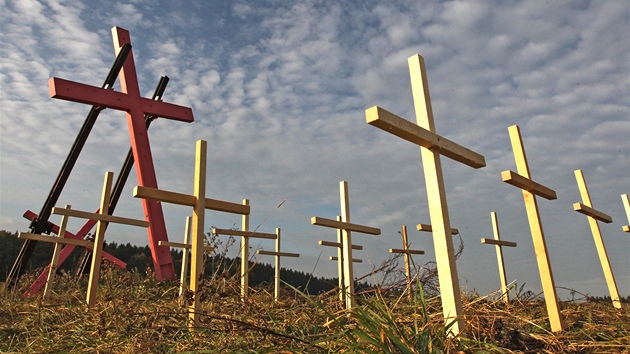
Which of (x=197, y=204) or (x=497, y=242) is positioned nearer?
(x=197, y=204)

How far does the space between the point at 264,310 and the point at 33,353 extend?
6.10ft

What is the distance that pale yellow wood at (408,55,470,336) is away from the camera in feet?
9.96

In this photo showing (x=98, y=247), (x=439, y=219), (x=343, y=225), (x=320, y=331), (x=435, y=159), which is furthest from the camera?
(x=343, y=225)

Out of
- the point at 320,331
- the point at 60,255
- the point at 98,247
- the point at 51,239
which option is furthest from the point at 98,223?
the point at 60,255

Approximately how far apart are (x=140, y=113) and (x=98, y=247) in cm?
423

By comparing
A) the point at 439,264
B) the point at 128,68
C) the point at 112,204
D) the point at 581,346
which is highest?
the point at 128,68

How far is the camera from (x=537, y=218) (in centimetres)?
434

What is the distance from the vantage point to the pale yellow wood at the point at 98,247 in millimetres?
5734

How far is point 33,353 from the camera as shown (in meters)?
3.48

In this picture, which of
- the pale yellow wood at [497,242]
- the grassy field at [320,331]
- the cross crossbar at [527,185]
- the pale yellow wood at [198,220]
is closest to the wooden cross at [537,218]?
the cross crossbar at [527,185]

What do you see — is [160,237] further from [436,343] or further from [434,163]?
[436,343]

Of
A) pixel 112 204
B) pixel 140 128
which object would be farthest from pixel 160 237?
pixel 140 128

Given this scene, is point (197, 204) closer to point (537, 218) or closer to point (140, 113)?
point (537, 218)

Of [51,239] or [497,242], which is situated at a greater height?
[51,239]
